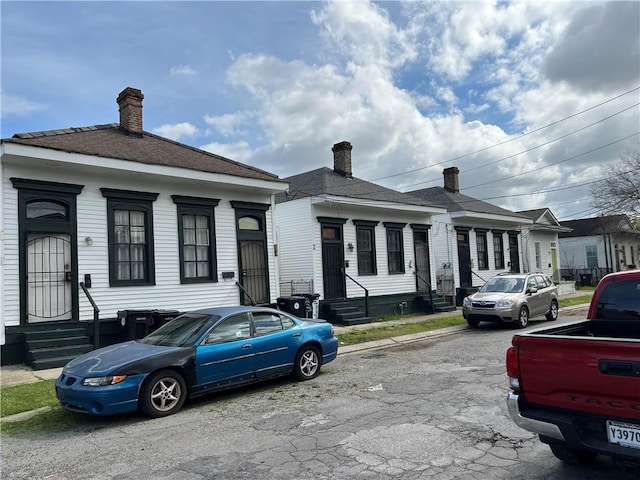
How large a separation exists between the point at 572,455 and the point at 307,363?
492 cm

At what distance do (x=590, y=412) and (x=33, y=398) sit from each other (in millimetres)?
7813

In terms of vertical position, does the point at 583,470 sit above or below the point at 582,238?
below

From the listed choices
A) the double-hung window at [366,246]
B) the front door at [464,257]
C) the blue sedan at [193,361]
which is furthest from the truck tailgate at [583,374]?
the front door at [464,257]

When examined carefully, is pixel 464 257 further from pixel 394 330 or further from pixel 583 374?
pixel 583 374

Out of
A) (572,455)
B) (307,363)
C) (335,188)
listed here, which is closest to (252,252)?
(335,188)

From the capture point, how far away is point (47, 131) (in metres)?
12.5

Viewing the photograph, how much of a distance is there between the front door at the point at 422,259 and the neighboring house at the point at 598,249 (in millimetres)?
22708

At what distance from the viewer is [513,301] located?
15227mm

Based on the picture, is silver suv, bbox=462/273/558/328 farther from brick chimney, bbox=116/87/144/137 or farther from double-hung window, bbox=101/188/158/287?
brick chimney, bbox=116/87/144/137

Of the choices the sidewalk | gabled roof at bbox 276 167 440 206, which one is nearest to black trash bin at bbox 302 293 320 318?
the sidewalk

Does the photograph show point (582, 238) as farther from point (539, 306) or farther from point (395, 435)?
point (395, 435)

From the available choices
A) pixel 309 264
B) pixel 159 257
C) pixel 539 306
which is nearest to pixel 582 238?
pixel 539 306

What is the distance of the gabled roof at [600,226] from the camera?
3878 centimetres

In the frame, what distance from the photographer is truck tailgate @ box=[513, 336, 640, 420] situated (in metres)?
3.53
